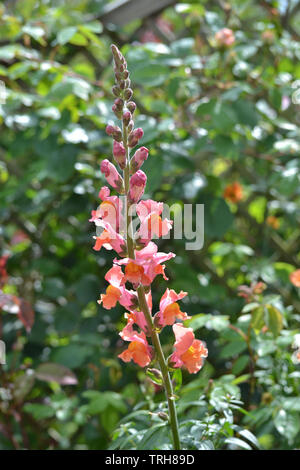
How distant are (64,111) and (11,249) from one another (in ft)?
1.69

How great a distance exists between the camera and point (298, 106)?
81.0 inches

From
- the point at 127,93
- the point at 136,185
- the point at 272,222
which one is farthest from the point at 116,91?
the point at 272,222

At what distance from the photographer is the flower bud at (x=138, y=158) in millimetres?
697

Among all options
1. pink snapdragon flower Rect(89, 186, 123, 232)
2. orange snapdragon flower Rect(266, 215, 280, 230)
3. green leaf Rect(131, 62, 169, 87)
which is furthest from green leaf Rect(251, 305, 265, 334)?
orange snapdragon flower Rect(266, 215, 280, 230)

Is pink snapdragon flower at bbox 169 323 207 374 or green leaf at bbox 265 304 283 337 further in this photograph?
green leaf at bbox 265 304 283 337

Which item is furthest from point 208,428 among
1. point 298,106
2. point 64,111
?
point 298,106

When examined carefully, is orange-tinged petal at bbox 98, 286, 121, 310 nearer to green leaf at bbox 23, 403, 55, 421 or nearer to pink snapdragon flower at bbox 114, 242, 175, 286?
pink snapdragon flower at bbox 114, 242, 175, 286

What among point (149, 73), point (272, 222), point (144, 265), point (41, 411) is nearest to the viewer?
point (144, 265)

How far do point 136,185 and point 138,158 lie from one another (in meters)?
0.04

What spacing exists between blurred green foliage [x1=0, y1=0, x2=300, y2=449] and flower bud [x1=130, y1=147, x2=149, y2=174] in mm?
387

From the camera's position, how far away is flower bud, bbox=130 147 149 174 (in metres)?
0.70

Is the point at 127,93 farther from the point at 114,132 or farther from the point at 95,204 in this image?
the point at 95,204

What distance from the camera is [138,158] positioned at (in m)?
0.70
